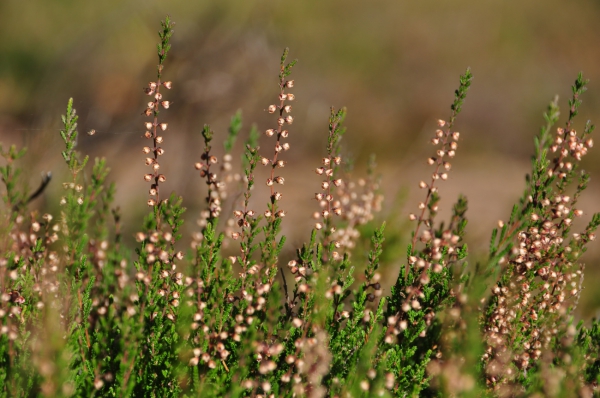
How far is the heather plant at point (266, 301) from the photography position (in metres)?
1.63

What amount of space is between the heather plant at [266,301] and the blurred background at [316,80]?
1.23 meters

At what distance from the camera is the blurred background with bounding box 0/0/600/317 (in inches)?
251

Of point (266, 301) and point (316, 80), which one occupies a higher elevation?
point (316, 80)

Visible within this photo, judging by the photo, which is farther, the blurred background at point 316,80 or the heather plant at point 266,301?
the blurred background at point 316,80

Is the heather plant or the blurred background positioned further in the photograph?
the blurred background

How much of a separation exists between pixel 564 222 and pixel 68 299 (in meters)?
2.00

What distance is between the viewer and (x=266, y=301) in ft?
6.15

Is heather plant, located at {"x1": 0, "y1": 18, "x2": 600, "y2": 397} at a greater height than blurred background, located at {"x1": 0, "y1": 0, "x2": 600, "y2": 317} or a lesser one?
lesser

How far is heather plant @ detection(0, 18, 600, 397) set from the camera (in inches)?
64.0

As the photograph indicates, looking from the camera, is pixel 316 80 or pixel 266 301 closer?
pixel 266 301

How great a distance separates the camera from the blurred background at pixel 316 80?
20.9 ft

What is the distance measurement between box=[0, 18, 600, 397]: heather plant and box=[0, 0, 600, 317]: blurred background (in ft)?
4.03

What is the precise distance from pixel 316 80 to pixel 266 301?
9.90 metres

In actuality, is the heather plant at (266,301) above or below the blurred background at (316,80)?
below
